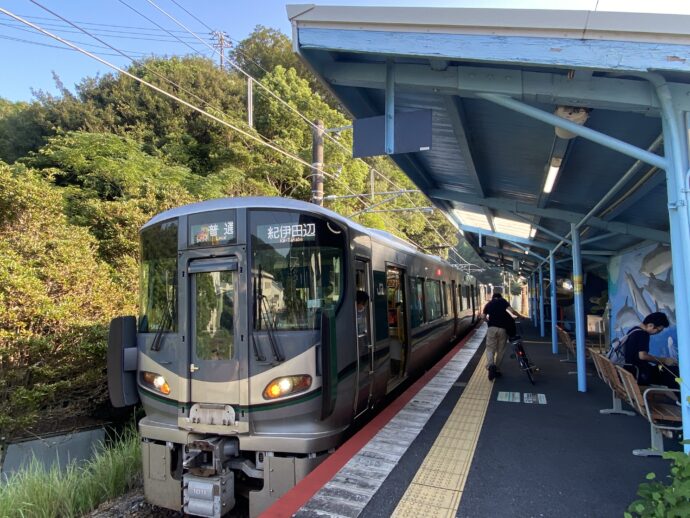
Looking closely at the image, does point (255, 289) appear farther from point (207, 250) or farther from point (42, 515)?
point (42, 515)

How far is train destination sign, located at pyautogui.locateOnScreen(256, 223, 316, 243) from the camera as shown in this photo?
4344 millimetres

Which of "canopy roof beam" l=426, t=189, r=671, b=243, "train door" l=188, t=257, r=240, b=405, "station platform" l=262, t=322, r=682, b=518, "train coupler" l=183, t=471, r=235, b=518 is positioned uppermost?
"canopy roof beam" l=426, t=189, r=671, b=243

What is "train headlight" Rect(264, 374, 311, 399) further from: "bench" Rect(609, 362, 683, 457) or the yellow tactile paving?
"bench" Rect(609, 362, 683, 457)

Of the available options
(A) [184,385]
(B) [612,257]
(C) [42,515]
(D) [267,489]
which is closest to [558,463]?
(D) [267,489]

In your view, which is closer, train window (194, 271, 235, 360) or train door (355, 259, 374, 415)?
train window (194, 271, 235, 360)

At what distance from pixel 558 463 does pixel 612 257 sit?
9.44 metres

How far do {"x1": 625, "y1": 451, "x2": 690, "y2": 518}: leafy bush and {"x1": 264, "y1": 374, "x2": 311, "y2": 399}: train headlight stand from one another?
248 cm

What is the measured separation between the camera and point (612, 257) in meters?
12.0

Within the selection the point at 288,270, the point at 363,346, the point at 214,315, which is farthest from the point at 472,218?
the point at 214,315

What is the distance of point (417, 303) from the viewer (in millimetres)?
8508

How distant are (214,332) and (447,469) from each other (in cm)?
240

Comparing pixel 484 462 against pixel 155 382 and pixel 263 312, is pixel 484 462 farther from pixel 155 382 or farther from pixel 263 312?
pixel 155 382

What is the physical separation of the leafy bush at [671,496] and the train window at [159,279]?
152 inches

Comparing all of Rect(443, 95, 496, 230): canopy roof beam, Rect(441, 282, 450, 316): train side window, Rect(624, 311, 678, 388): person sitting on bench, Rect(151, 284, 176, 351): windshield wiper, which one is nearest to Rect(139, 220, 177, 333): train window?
Rect(151, 284, 176, 351): windshield wiper
